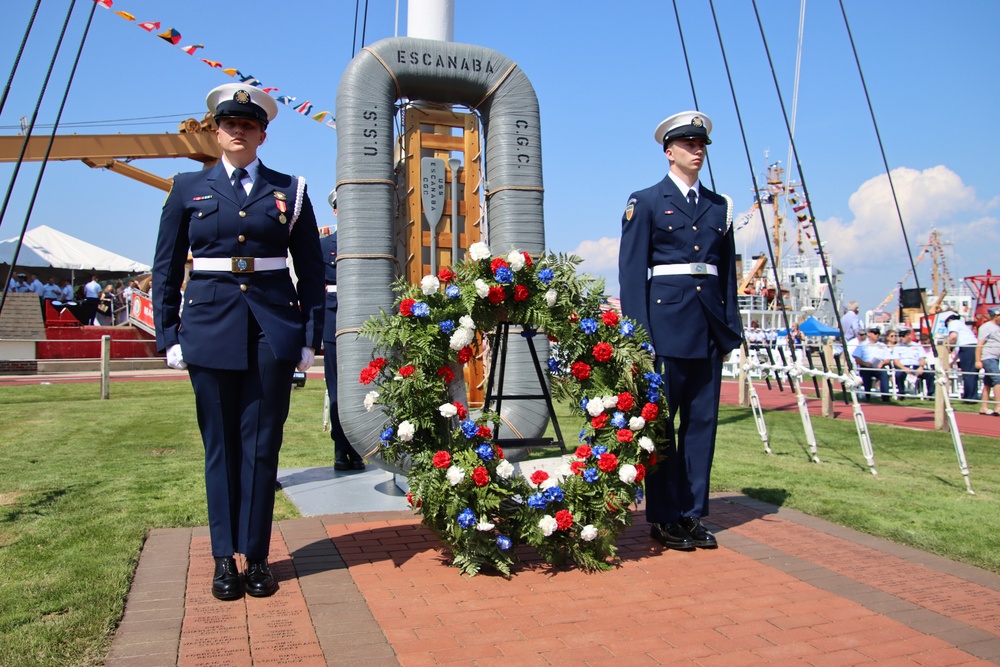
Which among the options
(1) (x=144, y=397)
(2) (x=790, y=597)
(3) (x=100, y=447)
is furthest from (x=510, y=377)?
(1) (x=144, y=397)

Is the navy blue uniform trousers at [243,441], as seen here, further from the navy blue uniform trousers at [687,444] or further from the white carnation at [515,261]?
the navy blue uniform trousers at [687,444]

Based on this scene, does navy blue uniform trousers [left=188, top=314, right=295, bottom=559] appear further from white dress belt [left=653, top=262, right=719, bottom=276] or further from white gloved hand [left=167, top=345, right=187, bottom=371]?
white dress belt [left=653, top=262, right=719, bottom=276]

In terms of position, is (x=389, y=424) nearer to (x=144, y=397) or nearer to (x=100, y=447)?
(x=100, y=447)

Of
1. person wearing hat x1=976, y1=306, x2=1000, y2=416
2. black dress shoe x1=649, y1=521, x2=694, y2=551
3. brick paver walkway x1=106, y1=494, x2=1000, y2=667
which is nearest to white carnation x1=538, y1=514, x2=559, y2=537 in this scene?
brick paver walkway x1=106, y1=494, x2=1000, y2=667

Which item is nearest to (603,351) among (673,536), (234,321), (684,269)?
(684,269)

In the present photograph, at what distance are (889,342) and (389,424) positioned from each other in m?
17.0

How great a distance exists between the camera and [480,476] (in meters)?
3.91

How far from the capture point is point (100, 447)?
316 inches

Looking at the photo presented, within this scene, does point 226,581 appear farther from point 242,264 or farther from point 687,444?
point 687,444

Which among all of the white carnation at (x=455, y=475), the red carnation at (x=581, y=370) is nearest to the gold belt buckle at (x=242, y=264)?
the white carnation at (x=455, y=475)

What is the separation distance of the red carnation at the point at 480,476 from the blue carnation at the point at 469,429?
170 mm

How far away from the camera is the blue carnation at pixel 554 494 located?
13.1 ft

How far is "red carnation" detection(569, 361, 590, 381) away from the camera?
14.0 feet

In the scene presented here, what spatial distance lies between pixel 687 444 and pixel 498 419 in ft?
3.73
